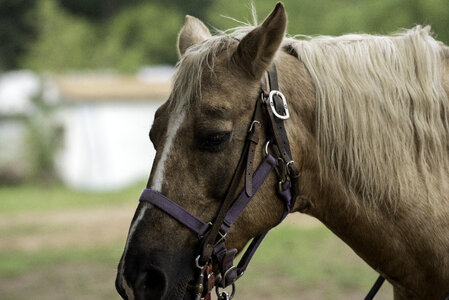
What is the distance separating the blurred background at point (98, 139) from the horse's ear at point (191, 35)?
0.25 feet

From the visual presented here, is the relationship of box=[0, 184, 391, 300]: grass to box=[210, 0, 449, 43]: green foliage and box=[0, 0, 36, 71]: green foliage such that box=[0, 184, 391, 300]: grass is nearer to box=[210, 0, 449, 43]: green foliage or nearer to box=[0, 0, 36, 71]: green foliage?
box=[210, 0, 449, 43]: green foliage

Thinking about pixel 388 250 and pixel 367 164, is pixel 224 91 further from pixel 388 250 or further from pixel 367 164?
pixel 388 250

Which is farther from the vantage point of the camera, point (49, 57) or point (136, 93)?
point (49, 57)

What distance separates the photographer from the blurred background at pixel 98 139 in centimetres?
879

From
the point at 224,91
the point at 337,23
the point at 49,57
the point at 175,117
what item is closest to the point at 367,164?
the point at 224,91

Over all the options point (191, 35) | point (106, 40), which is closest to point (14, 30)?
point (106, 40)

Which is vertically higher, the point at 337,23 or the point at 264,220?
the point at 337,23

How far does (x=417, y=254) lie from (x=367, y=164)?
45 centimetres

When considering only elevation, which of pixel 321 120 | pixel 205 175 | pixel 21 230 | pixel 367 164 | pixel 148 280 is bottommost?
pixel 21 230

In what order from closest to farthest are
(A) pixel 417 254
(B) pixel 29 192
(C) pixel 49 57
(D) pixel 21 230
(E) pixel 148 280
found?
(E) pixel 148 280 → (A) pixel 417 254 → (D) pixel 21 230 → (B) pixel 29 192 → (C) pixel 49 57

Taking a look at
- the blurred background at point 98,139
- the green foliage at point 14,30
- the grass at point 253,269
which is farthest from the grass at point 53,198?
the green foliage at point 14,30

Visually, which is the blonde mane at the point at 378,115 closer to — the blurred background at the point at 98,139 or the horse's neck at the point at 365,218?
the horse's neck at the point at 365,218

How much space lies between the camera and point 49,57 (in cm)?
3212

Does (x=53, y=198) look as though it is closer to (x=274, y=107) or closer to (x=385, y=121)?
(x=274, y=107)
